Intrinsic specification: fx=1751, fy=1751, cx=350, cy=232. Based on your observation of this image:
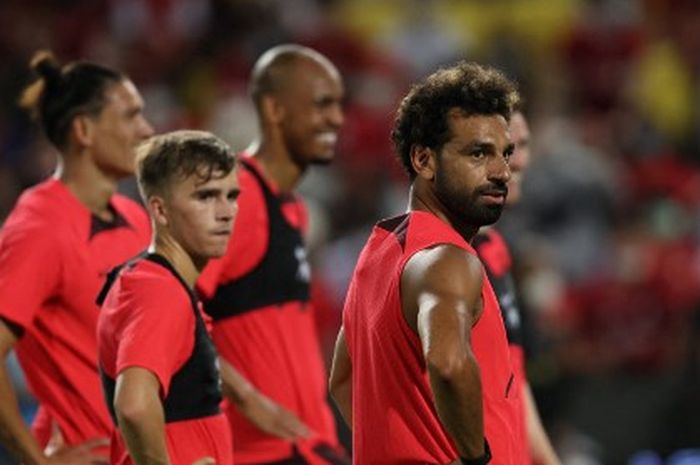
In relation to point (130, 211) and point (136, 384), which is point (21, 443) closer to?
point (136, 384)

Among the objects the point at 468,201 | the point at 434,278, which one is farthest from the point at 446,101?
the point at 434,278

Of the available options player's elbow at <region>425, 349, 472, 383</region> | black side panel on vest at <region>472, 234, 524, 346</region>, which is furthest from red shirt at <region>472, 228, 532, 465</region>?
player's elbow at <region>425, 349, 472, 383</region>

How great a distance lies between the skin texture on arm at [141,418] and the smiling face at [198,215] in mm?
544

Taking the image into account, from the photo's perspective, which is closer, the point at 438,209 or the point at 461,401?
the point at 461,401

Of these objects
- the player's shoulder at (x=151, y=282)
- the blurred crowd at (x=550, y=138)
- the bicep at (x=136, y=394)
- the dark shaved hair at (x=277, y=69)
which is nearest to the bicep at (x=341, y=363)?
the player's shoulder at (x=151, y=282)

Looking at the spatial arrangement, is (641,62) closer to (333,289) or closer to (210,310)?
(333,289)

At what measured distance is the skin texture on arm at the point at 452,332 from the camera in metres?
4.26

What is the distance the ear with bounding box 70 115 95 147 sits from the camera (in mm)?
6234

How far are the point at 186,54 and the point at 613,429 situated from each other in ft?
17.4

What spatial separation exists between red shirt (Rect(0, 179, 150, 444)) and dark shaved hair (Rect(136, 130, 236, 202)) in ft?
2.14

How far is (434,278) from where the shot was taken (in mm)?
4367

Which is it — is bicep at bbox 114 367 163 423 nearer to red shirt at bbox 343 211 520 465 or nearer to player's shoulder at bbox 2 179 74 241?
red shirt at bbox 343 211 520 465

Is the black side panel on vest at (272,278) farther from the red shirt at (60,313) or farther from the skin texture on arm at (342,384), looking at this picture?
the skin texture on arm at (342,384)

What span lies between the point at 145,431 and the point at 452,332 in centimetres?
101
